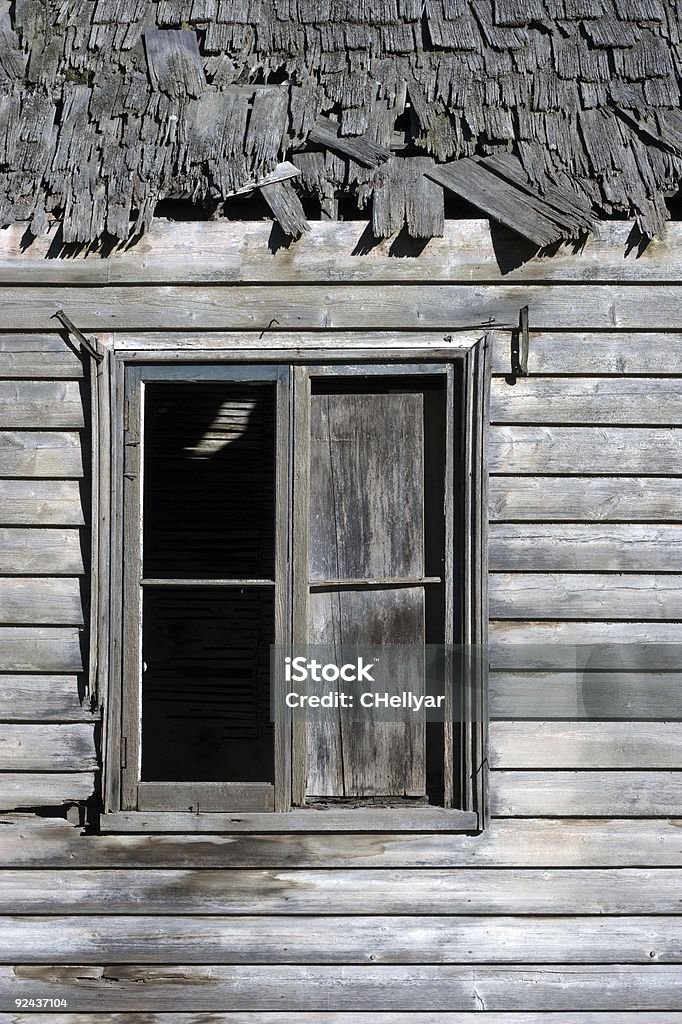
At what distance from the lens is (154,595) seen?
6570 millimetres

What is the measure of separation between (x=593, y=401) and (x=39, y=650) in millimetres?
2138

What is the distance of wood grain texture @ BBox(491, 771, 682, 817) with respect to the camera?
2988 millimetres

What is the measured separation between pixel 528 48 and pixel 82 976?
3.65 metres

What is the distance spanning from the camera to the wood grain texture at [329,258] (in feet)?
10.1

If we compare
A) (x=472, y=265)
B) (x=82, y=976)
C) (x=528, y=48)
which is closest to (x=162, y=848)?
(x=82, y=976)

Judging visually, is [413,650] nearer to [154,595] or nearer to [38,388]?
[38,388]

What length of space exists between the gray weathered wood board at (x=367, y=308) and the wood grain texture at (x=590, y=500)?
55cm

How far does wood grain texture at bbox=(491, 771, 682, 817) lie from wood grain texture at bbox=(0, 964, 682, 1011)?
53 cm

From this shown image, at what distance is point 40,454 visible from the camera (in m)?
3.06

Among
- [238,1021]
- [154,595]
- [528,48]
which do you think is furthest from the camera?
[154,595]

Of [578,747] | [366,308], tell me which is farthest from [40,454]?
[578,747]

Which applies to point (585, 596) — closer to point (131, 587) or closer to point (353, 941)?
point (353, 941)

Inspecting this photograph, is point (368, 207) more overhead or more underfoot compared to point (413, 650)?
more overhead

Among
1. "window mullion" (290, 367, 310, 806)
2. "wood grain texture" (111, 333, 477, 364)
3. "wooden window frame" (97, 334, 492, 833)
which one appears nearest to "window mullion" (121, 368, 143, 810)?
"wooden window frame" (97, 334, 492, 833)
